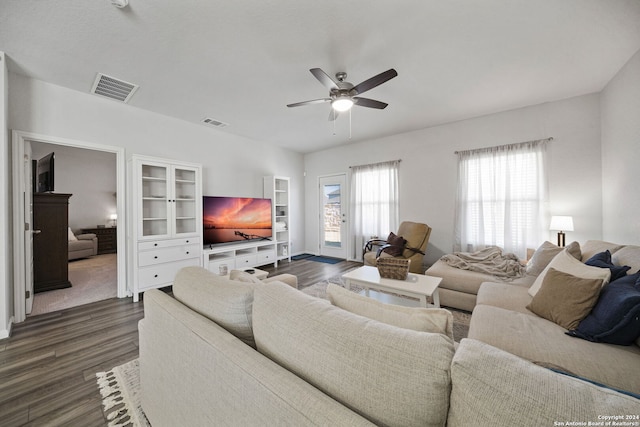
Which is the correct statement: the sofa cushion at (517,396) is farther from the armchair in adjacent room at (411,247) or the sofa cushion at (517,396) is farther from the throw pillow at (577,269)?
the armchair in adjacent room at (411,247)

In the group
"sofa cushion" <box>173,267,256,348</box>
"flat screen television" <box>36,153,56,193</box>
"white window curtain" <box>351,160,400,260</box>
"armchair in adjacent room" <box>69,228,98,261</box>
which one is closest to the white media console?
"white window curtain" <box>351,160,400,260</box>

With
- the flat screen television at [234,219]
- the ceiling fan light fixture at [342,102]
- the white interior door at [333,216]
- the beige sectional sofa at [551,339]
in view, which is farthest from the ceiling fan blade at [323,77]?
the white interior door at [333,216]

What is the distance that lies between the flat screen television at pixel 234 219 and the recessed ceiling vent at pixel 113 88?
1642mm

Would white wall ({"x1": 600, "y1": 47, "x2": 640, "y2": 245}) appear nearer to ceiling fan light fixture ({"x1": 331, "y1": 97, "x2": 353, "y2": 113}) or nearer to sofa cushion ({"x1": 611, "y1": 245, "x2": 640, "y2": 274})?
sofa cushion ({"x1": 611, "y1": 245, "x2": 640, "y2": 274})

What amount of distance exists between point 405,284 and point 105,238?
7.61 meters

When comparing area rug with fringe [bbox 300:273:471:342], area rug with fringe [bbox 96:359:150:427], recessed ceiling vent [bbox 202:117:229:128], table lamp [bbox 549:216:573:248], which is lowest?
area rug with fringe [bbox 96:359:150:427]

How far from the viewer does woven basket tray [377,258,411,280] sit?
7.92ft

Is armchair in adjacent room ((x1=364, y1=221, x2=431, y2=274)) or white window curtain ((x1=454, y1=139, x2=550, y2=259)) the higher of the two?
white window curtain ((x1=454, y1=139, x2=550, y2=259))

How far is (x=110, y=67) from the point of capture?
7.84 ft

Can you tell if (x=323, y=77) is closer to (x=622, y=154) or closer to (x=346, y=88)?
(x=346, y=88)

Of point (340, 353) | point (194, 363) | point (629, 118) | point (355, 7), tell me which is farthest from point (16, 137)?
point (629, 118)

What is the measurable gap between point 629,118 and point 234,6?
3.87 m

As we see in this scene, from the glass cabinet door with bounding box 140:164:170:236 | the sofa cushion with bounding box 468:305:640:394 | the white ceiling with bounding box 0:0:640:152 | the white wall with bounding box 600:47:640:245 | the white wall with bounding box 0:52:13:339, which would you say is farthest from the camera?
the glass cabinet door with bounding box 140:164:170:236

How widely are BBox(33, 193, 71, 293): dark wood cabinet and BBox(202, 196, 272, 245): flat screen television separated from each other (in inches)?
83.2
